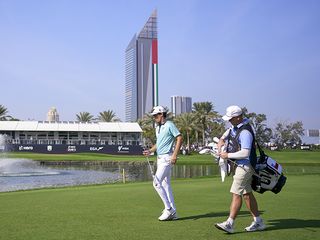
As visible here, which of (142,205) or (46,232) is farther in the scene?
(142,205)

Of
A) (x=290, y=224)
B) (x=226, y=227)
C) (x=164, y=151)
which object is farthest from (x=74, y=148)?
(x=226, y=227)

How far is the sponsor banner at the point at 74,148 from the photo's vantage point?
81.4 m

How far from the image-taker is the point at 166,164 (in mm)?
8297

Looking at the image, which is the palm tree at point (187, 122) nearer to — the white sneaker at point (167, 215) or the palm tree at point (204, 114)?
the palm tree at point (204, 114)

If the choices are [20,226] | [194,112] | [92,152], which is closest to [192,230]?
[20,226]

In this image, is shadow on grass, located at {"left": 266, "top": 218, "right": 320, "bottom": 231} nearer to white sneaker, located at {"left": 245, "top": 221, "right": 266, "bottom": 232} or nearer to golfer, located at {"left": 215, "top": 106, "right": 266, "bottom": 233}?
white sneaker, located at {"left": 245, "top": 221, "right": 266, "bottom": 232}

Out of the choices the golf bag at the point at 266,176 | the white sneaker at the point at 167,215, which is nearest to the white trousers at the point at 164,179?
the white sneaker at the point at 167,215

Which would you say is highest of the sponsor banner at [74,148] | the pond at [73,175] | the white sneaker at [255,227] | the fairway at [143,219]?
the white sneaker at [255,227]

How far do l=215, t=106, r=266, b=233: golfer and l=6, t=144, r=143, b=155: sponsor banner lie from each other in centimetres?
7718

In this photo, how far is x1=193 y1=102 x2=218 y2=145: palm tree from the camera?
102m

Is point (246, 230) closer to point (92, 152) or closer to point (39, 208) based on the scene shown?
point (39, 208)

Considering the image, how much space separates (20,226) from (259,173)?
4.02 m

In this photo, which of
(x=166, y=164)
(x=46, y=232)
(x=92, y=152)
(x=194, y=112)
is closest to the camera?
(x=46, y=232)

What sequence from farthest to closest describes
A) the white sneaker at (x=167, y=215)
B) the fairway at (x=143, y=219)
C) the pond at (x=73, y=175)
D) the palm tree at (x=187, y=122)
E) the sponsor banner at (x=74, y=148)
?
the palm tree at (x=187, y=122) < the sponsor banner at (x=74, y=148) < the pond at (x=73, y=175) < the white sneaker at (x=167, y=215) < the fairway at (x=143, y=219)
